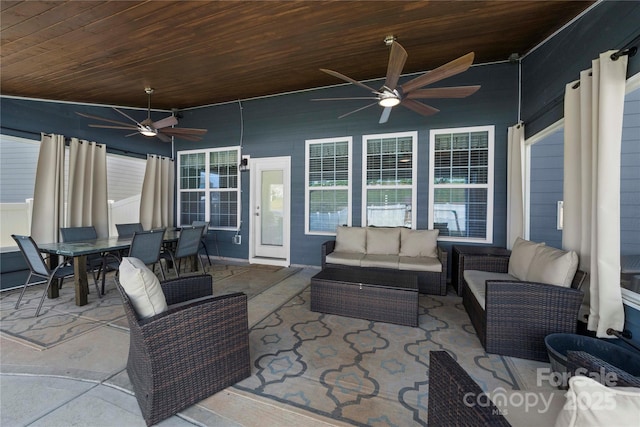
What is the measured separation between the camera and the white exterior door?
5555 millimetres

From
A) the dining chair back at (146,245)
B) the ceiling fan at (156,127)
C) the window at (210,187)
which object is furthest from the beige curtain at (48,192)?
the window at (210,187)

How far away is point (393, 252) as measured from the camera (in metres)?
4.19

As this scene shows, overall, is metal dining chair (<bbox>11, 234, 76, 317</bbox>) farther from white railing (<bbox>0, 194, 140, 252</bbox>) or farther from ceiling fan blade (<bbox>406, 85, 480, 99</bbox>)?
ceiling fan blade (<bbox>406, 85, 480, 99</bbox>)

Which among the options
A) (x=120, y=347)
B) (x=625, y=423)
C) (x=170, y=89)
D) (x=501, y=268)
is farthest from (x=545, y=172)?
(x=170, y=89)

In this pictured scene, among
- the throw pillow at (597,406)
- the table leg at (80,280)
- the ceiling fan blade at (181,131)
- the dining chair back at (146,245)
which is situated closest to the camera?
the throw pillow at (597,406)

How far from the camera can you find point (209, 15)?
2684 millimetres

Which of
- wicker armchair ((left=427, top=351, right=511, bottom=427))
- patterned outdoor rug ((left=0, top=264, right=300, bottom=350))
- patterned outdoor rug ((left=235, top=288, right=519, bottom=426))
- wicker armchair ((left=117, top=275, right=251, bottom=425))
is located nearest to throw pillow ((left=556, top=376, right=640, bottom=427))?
wicker armchair ((left=427, top=351, right=511, bottom=427))

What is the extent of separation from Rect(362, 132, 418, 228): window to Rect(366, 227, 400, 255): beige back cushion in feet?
1.44

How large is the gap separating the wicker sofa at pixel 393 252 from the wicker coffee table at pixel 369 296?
55 cm

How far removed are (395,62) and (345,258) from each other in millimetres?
2565

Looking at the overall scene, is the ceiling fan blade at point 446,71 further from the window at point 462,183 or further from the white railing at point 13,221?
the white railing at point 13,221

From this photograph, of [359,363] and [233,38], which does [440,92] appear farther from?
[359,363]

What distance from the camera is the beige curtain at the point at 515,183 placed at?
3.62 metres

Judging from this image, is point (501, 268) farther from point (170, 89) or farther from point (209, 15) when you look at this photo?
point (170, 89)
